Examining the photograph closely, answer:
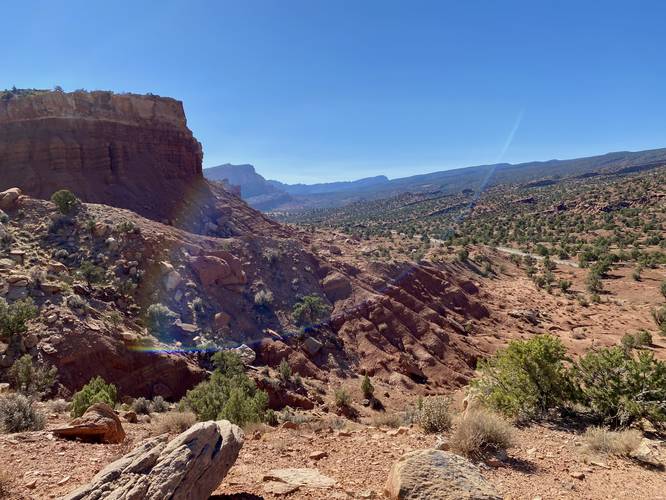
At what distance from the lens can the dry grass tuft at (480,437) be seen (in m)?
6.77

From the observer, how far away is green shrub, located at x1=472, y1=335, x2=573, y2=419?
943cm

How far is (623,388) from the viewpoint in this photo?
876 centimetres

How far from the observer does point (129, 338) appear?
16.0m

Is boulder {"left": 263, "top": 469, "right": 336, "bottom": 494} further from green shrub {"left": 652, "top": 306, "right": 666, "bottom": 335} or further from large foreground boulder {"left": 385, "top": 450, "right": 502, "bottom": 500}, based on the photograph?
green shrub {"left": 652, "top": 306, "right": 666, "bottom": 335}

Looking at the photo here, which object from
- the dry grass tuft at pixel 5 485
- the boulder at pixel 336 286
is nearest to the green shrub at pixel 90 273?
the boulder at pixel 336 286

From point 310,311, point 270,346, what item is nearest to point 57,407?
point 270,346

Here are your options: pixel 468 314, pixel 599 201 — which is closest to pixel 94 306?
pixel 468 314

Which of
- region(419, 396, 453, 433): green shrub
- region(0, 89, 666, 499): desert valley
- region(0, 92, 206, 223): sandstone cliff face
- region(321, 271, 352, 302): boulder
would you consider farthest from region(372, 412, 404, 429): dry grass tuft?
region(0, 92, 206, 223): sandstone cliff face

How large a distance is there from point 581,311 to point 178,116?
41.9 metres

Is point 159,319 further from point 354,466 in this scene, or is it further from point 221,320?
point 354,466

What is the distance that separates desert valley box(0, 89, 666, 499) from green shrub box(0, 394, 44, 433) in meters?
0.04

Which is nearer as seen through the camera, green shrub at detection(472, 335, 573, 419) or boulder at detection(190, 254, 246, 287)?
green shrub at detection(472, 335, 573, 419)

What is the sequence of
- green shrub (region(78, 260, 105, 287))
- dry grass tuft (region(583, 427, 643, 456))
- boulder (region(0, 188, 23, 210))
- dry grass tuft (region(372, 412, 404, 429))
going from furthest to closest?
1. boulder (region(0, 188, 23, 210))
2. green shrub (region(78, 260, 105, 287))
3. dry grass tuft (region(372, 412, 404, 429))
4. dry grass tuft (region(583, 427, 643, 456))

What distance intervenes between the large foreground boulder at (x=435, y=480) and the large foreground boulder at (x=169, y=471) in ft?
7.09
